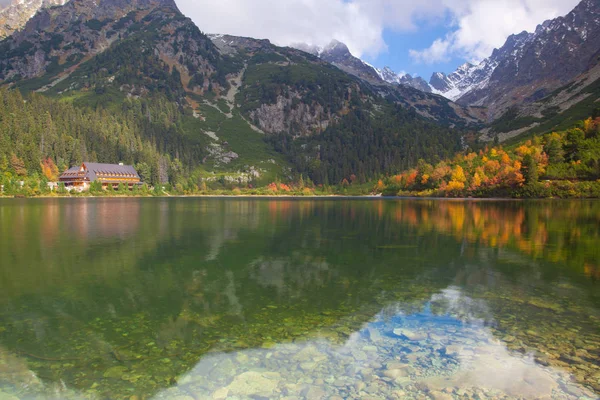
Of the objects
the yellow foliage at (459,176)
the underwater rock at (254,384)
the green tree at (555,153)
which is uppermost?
the green tree at (555,153)

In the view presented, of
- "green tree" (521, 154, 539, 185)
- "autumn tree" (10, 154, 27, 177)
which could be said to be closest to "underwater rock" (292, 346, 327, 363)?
"green tree" (521, 154, 539, 185)

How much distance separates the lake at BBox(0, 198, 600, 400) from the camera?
12367 millimetres

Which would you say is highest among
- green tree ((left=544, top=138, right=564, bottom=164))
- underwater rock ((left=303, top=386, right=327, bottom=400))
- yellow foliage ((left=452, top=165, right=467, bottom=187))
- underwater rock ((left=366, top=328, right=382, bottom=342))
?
green tree ((left=544, top=138, right=564, bottom=164))

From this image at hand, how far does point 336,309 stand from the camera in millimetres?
19938

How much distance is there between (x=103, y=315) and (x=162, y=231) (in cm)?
3517

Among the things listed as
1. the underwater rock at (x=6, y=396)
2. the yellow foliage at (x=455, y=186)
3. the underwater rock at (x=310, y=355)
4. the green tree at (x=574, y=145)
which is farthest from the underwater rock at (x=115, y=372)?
the yellow foliage at (x=455, y=186)

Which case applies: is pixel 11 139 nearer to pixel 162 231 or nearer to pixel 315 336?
pixel 162 231

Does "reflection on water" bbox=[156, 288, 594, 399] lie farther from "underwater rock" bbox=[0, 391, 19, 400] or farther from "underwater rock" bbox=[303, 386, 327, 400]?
"underwater rock" bbox=[0, 391, 19, 400]

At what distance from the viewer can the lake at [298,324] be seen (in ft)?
40.6

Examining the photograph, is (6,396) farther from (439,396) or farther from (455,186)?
(455,186)

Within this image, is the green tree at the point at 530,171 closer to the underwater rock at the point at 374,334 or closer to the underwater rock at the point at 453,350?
the underwater rock at the point at 453,350

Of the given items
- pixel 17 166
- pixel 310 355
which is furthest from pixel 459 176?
pixel 17 166

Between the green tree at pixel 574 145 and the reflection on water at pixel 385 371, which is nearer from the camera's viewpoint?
the reflection on water at pixel 385 371

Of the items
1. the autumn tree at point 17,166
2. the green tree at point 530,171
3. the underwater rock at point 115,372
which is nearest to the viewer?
the underwater rock at point 115,372
